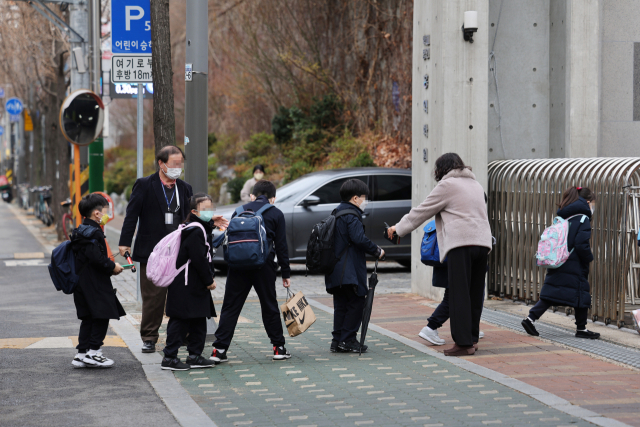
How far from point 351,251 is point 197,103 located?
236 cm

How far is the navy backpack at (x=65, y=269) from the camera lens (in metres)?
6.90

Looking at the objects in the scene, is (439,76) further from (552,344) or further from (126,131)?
(126,131)

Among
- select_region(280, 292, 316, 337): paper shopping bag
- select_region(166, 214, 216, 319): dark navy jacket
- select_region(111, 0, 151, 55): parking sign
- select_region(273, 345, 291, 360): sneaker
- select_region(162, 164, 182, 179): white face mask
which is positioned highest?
select_region(111, 0, 151, 55): parking sign

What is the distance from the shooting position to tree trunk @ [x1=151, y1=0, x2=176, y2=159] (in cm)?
965

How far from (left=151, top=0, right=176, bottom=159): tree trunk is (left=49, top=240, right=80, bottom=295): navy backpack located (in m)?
2.89

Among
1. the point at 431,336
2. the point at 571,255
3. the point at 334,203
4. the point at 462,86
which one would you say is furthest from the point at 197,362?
the point at 334,203

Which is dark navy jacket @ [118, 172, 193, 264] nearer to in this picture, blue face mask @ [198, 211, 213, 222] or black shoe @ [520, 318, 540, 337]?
blue face mask @ [198, 211, 213, 222]

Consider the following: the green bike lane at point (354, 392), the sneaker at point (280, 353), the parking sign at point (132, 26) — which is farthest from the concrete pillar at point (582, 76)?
the sneaker at point (280, 353)

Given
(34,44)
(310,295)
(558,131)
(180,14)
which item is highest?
(180,14)

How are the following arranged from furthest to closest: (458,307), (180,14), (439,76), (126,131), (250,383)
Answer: (126,131)
(180,14)
(439,76)
(458,307)
(250,383)

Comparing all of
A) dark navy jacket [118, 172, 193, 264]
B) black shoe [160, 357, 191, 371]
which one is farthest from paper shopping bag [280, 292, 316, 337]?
dark navy jacket [118, 172, 193, 264]

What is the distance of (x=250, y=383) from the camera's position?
6371mm

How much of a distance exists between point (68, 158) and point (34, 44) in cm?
361

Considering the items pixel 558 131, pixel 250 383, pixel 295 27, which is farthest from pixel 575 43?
pixel 295 27
